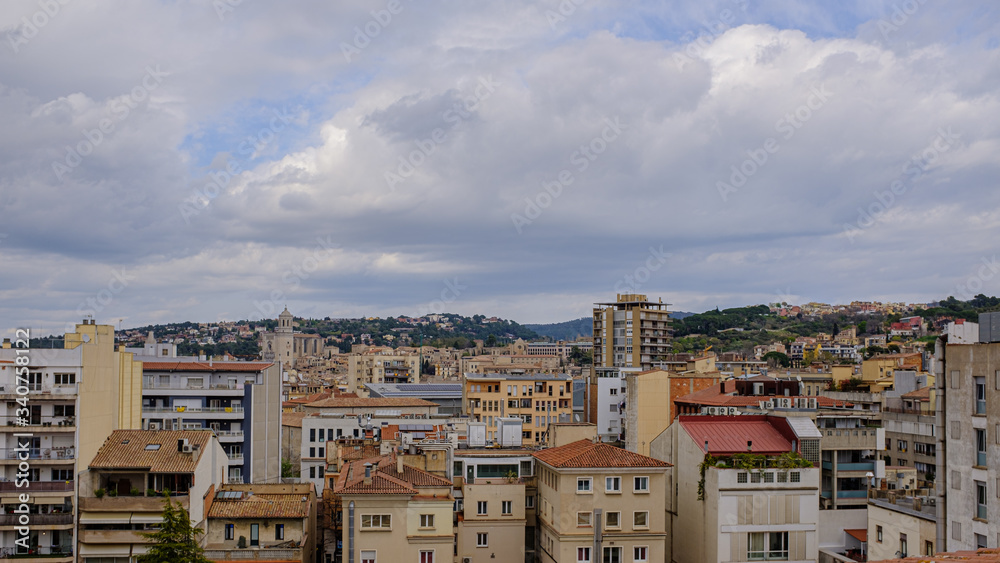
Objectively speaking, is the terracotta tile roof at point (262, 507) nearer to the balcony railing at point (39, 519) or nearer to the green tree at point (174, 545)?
the balcony railing at point (39, 519)

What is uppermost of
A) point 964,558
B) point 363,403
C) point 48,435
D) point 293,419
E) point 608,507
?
point 964,558

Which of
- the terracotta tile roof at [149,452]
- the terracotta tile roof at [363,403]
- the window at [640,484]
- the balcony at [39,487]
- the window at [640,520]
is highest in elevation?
the terracotta tile roof at [149,452]

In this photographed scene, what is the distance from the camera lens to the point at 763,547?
40.6 m

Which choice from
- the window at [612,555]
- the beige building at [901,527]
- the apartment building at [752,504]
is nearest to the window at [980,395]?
the beige building at [901,527]

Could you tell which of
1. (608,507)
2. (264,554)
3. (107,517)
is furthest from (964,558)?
(107,517)

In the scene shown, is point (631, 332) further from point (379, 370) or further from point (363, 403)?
point (363, 403)

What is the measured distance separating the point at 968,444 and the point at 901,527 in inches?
314

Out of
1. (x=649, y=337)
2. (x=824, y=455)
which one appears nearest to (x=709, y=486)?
(x=824, y=455)

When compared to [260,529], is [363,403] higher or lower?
higher

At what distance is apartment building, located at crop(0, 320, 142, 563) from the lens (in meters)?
42.0

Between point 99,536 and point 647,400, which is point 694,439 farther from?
point 647,400

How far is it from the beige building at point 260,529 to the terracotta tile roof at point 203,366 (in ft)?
59.0

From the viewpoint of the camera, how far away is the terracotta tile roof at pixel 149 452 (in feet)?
140

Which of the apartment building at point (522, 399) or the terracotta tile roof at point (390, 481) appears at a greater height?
the terracotta tile roof at point (390, 481)
